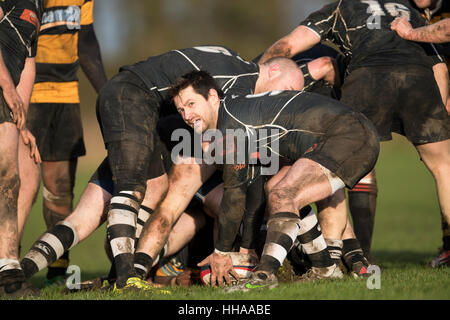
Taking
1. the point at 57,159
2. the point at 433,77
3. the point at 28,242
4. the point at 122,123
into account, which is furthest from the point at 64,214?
the point at 28,242

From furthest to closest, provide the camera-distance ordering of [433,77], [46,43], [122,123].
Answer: [46,43], [433,77], [122,123]

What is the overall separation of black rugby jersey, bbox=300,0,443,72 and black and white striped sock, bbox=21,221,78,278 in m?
2.92

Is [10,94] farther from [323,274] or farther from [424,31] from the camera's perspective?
[424,31]

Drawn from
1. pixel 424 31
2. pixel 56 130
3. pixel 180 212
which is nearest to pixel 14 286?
pixel 180 212

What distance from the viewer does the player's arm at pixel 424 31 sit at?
593cm

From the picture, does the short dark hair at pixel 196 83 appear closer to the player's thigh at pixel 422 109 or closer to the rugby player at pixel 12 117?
the rugby player at pixel 12 117

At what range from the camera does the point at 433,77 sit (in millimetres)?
6129

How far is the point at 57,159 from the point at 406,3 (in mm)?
3991

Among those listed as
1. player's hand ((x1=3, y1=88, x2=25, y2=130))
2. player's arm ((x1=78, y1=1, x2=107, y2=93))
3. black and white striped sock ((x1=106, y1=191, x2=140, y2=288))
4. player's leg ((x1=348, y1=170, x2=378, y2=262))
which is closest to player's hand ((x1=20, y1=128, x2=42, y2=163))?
player's hand ((x1=3, y1=88, x2=25, y2=130))

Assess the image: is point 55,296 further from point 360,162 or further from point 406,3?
point 406,3

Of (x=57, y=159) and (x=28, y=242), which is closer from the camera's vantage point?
(x=57, y=159)

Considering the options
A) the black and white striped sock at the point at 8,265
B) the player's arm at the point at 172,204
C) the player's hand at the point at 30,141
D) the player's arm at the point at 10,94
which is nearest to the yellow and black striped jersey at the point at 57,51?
the player's hand at the point at 30,141

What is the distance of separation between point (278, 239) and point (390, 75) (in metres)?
2.26

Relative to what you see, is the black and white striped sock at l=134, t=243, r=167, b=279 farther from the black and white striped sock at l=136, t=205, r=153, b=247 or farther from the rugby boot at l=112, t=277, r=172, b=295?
the rugby boot at l=112, t=277, r=172, b=295
